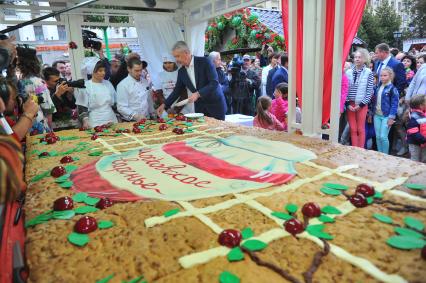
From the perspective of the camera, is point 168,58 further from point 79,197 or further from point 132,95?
point 79,197

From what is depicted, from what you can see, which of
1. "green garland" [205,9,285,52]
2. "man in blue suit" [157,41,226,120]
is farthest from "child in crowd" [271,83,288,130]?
"green garland" [205,9,285,52]

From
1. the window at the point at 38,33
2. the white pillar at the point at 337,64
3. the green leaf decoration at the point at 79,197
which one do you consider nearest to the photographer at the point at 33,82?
the green leaf decoration at the point at 79,197

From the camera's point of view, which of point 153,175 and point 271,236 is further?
point 153,175

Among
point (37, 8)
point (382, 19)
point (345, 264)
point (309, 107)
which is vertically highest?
point (382, 19)

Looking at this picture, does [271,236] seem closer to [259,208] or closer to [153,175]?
[259,208]

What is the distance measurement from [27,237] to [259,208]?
85 cm

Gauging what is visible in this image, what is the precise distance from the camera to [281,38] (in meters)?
7.74

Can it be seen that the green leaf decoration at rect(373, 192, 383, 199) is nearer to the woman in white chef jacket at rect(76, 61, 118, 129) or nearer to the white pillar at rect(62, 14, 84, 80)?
the woman in white chef jacket at rect(76, 61, 118, 129)

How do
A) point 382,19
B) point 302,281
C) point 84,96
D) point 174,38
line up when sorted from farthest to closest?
point 382,19 → point 174,38 → point 84,96 → point 302,281

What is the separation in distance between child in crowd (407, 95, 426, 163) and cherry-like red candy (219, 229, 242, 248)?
3.48 m

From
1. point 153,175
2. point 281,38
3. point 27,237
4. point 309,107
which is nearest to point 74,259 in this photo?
point 27,237

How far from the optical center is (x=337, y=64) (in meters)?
2.51

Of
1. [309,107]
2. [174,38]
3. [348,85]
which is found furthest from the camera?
[174,38]

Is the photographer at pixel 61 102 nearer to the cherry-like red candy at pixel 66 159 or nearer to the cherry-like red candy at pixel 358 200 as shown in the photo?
the cherry-like red candy at pixel 66 159
